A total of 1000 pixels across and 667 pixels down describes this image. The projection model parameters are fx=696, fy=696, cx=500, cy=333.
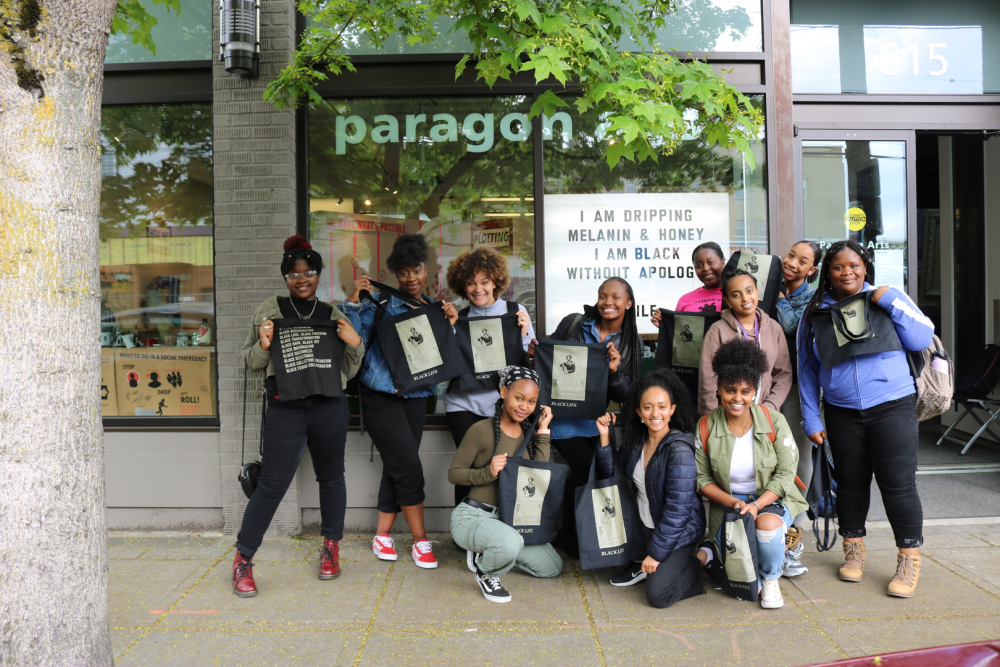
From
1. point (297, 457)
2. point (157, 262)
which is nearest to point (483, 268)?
point (297, 457)

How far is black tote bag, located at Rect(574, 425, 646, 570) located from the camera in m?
3.87

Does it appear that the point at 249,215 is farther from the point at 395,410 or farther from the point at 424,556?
the point at 424,556

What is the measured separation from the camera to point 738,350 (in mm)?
3787

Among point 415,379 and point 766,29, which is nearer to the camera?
point 415,379

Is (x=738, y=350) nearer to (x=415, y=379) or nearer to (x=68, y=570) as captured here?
(x=415, y=379)

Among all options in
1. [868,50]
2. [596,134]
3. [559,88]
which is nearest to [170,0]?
[559,88]

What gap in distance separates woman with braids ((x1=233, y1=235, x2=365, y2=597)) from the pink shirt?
212 cm

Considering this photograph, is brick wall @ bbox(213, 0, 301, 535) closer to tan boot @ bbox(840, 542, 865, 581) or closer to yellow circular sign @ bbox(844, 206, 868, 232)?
tan boot @ bbox(840, 542, 865, 581)

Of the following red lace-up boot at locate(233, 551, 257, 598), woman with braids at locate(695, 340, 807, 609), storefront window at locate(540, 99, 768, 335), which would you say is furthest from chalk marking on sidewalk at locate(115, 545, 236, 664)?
woman with braids at locate(695, 340, 807, 609)

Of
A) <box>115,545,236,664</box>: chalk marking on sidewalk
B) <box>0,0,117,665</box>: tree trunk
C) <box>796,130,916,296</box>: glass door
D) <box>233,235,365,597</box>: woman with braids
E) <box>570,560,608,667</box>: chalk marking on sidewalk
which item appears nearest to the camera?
<box>0,0,117,665</box>: tree trunk

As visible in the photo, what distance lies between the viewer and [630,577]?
400cm

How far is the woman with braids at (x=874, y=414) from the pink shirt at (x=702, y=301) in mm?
597

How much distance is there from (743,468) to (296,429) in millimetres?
2533

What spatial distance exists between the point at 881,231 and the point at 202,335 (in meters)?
5.33
